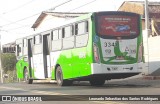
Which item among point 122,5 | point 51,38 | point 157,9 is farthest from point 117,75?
point 122,5

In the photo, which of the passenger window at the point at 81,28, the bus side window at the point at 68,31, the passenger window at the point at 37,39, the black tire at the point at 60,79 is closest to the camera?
the passenger window at the point at 81,28

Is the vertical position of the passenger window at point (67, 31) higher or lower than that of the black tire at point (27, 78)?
higher

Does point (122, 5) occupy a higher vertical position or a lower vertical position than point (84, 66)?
higher

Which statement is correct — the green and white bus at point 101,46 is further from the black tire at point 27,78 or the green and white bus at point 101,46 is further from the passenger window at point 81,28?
the black tire at point 27,78

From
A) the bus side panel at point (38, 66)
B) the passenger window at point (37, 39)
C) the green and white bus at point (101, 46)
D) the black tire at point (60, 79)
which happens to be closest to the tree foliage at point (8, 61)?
the bus side panel at point (38, 66)

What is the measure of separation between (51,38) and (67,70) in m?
2.49

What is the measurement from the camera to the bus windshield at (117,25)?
17.3 meters

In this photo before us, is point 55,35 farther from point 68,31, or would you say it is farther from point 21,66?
point 21,66

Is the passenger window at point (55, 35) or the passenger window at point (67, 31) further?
the passenger window at point (55, 35)

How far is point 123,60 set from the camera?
17.5m

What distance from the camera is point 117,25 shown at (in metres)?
17.5

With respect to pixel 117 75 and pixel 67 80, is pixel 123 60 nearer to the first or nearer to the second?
pixel 117 75

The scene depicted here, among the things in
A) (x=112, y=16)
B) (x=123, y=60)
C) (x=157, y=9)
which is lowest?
(x=123, y=60)

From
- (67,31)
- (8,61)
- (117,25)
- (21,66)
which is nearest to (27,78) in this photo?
(21,66)
